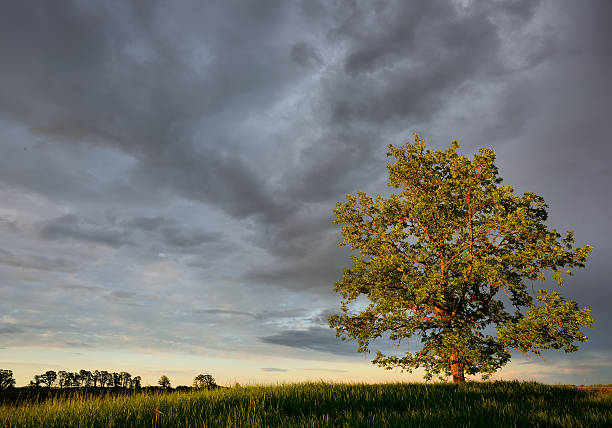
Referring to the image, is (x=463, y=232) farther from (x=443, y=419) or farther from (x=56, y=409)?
(x=56, y=409)

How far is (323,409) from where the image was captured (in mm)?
11828

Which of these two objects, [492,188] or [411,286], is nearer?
[411,286]

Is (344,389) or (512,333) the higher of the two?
(512,333)

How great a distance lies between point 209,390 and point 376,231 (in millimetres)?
13286

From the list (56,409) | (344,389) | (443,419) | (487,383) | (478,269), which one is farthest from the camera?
(478,269)

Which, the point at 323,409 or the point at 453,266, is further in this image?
the point at 453,266

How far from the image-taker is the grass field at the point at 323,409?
33.9 ft

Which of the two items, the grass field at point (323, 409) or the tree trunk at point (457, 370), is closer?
the grass field at point (323, 409)

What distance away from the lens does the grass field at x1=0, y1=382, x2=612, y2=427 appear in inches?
407

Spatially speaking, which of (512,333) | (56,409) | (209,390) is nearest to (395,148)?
(512,333)

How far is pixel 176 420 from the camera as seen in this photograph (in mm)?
10664

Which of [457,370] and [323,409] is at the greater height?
[457,370]

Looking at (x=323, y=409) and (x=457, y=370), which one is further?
(x=457, y=370)

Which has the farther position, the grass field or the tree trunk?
the tree trunk
